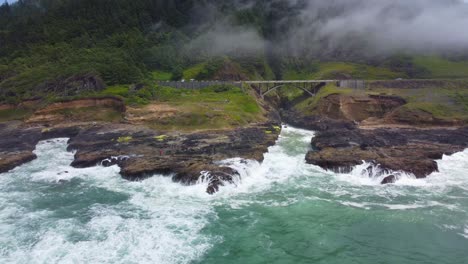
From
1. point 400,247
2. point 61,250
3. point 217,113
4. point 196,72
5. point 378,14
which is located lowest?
point 400,247

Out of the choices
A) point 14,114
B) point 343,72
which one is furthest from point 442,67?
point 14,114

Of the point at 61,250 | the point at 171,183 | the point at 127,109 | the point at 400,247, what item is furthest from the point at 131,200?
the point at 127,109

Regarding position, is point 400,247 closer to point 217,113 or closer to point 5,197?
point 5,197

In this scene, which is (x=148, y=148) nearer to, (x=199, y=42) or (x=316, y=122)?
(x=316, y=122)

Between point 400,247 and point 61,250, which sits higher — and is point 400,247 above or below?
below

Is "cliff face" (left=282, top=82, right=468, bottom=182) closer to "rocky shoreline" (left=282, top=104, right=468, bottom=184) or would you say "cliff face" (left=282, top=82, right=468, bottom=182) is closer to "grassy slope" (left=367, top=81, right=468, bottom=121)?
"rocky shoreline" (left=282, top=104, right=468, bottom=184)

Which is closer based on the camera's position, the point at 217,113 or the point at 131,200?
the point at 131,200

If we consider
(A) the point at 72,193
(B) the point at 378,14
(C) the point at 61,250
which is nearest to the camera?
(C) the point at 61,250
